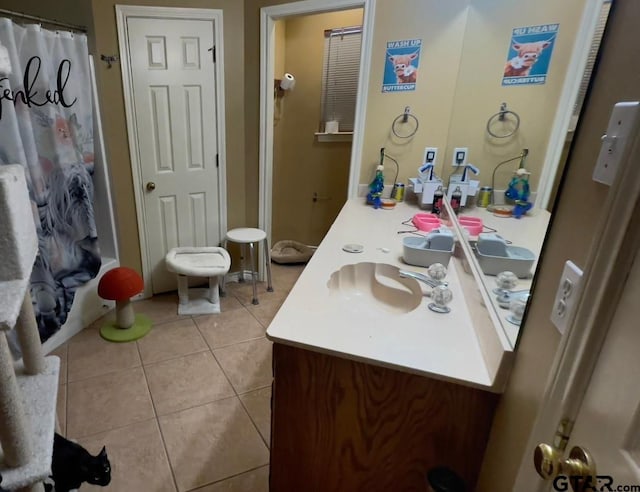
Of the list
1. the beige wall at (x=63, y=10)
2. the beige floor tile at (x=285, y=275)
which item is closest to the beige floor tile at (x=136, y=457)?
the beige floor tile at (x=285, y=275)

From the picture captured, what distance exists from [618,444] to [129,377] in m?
2.17

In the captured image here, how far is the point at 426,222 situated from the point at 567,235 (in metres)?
1.32

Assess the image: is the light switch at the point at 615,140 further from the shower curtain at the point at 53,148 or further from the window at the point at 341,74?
the window at the point at 341,74

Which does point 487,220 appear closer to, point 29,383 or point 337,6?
point 29,383

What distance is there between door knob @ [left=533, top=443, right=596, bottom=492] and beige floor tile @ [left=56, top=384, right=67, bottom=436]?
1.89 metres

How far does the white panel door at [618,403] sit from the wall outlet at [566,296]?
7 cm

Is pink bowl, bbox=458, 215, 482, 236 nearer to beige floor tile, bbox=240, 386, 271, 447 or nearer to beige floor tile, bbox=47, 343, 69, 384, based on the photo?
beige floor tile, bbox=240, 386, 271, 447

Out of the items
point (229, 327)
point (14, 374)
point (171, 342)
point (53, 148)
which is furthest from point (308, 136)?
point (14, 374)

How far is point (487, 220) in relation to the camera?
4.36 ft

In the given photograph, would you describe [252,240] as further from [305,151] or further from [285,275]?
[305,151]

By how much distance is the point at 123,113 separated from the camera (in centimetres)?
240

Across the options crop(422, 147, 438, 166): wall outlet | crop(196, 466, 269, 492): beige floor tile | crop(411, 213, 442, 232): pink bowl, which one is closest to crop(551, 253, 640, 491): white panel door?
crop(196, 466, 269, 492): beige floor tile

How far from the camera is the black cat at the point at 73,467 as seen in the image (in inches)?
43.4

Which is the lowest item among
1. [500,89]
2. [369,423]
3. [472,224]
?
[369,423]
